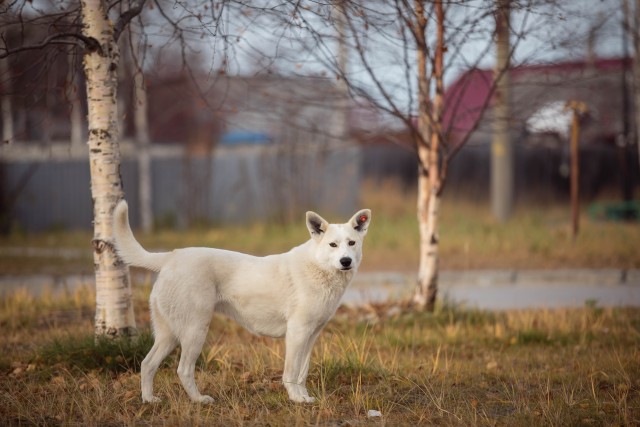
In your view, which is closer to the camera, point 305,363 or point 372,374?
point 305,363

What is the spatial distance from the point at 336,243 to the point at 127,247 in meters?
1.55

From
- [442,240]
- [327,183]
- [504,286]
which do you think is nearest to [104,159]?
[504,286]

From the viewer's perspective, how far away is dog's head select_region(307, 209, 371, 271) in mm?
5258

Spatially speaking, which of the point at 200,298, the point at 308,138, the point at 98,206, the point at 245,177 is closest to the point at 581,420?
the point at 200,298

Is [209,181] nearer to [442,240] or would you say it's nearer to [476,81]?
[442,240]

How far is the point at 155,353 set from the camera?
5.27 meters

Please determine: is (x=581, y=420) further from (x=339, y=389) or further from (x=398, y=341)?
(x=398, y=341)

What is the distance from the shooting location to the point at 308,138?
2114 cm

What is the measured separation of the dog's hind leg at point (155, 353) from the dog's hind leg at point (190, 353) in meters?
0.16

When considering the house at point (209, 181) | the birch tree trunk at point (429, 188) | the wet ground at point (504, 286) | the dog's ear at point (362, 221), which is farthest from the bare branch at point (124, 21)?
the house at point (209, 181)

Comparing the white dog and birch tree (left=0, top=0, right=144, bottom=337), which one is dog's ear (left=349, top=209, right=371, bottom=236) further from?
birch tree (left=0, top=0, right=144, bottom=337)

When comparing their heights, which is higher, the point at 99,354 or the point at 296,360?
the point at 296,360

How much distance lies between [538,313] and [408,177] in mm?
14667

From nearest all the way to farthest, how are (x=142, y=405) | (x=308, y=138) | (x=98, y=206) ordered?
(x=142, y=405), (x=98, y=206), (x=308, y=138)
